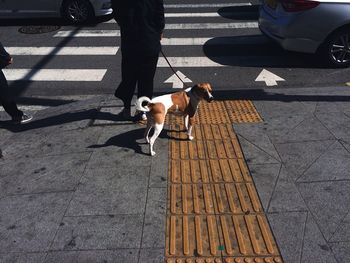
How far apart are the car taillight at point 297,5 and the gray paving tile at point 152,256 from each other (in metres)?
5.77

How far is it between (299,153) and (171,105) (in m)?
1.65

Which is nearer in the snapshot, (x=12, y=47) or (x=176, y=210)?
(x=176, y=210)

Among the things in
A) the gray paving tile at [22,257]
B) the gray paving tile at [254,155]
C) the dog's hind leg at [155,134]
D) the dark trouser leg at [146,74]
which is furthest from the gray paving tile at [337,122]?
the gray paving tile at [22,257]

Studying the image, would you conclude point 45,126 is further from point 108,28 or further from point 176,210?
point 108,28

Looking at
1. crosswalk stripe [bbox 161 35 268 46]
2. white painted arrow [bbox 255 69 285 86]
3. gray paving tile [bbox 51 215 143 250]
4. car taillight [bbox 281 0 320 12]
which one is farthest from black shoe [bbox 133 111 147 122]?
crosswalk stripe [bbox 161 35 268 46]

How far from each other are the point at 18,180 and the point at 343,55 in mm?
6360

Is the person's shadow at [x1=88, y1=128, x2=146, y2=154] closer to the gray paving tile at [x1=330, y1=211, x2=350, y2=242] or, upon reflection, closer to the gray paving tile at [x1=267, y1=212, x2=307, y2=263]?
the gray paving tile at [x1=267, y1=212, x2=307, y2=263]

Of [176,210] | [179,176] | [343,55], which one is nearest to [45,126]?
[179,176]

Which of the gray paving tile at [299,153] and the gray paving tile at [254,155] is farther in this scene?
the gray paving tile at [254,155]

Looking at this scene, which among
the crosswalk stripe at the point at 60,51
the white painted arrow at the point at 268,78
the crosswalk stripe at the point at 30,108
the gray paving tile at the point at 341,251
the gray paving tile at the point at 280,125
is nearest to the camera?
the gray paving tile at the point at 341,251

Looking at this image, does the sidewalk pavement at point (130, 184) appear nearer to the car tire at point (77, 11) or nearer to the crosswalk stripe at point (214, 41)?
the crosswalk stripe at point (214, 41)

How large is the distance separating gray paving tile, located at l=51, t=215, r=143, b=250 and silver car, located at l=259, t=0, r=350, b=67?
5.39 meters

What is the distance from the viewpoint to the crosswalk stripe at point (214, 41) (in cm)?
961

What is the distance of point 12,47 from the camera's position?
9.73 meters
